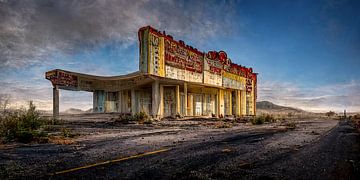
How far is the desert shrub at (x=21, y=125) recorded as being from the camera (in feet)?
24.0

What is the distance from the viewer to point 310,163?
403 centimetres

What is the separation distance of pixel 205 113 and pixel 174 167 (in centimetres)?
2594

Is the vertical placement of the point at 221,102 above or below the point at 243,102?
above

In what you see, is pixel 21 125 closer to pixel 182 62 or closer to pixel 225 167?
pixel 225 167

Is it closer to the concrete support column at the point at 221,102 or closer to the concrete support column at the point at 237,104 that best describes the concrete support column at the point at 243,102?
the concrete support column at the point at 237,104

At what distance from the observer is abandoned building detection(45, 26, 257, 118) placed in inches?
771

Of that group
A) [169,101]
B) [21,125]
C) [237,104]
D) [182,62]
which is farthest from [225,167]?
[237,104]

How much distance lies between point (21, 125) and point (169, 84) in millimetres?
16255

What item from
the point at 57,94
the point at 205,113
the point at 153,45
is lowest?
the point at 205,113

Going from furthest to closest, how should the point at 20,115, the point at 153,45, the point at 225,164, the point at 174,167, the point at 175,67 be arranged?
the point at 175,67, the point at 153,45, the point at 20,115, the point at 225,164, the point at 174,167

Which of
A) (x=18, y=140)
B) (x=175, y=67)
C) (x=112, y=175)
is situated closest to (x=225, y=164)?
(x=112, y=175)

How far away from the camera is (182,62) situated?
880 inches

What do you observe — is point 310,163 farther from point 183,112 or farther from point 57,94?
point 57,94

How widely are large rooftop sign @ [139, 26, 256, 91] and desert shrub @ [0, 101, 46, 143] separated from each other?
1037cm
